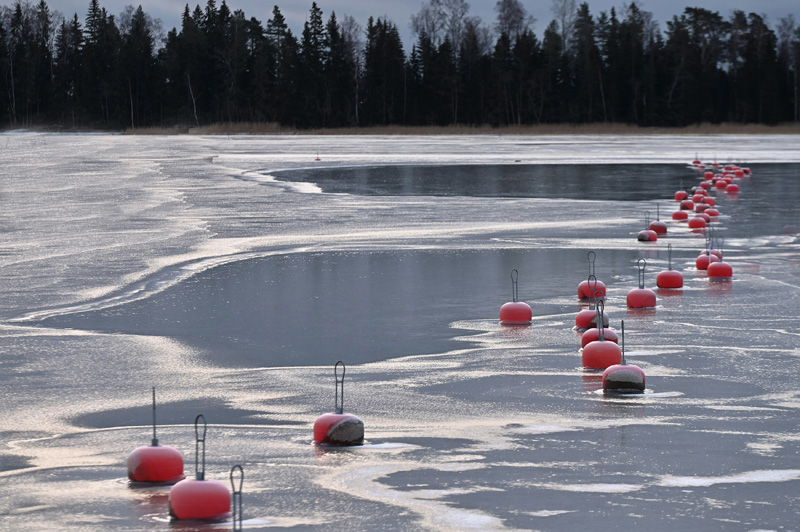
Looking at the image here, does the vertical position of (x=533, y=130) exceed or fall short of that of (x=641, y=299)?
it exceeds it

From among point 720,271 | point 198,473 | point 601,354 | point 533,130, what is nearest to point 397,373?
point 601,354

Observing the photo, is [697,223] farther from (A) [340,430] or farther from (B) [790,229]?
(A) [340,430]

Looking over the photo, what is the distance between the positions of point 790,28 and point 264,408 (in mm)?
138763

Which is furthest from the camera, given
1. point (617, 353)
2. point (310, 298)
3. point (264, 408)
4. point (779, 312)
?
point (310, 298)

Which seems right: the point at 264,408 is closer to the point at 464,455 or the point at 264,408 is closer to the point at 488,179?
the point at 464,455

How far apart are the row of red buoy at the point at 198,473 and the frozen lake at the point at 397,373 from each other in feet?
0.31

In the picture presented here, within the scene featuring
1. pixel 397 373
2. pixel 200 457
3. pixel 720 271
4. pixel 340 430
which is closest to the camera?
pixel 200 457

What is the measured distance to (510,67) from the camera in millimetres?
120500

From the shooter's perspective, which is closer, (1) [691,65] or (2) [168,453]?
(2) [168,453]

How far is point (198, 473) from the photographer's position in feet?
19.6

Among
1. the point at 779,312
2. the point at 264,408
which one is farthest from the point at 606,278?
the point at 264,408

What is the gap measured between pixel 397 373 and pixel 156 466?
3.29m

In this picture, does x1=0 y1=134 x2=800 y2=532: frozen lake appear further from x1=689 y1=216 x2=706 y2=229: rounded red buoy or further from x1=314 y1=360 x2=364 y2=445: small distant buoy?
x1=689 y1=216 x2=706 y2=229: rounded red buoy

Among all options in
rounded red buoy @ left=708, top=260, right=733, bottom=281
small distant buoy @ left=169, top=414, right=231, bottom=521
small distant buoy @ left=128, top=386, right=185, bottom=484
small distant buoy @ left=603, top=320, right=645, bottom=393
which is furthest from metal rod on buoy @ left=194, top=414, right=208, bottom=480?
rounded red buoy @ left=708, top=260, right=733, bottom=281
